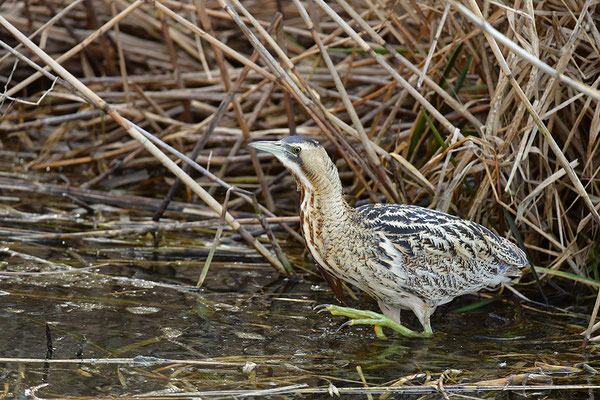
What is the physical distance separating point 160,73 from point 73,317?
12.5 feet

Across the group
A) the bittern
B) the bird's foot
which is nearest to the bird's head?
the bittern

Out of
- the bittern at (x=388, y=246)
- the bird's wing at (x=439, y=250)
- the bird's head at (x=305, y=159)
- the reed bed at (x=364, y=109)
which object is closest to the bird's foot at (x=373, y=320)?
the bittern at (x=388, y=246)

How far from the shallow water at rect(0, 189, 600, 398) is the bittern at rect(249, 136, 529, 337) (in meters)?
0.21

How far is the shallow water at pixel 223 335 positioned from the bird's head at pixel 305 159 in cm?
68

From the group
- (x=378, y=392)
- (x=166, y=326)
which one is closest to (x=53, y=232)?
(x=166, y=326)

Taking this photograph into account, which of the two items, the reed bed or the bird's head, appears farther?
the reed bed

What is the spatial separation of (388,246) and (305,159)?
0.56 m

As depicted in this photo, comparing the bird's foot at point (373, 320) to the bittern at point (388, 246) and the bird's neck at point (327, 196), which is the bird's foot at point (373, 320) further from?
the bird's neck at point (327, 196)

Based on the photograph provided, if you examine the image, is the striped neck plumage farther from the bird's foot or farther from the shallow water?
the shallow water

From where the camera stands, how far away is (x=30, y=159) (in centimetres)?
638

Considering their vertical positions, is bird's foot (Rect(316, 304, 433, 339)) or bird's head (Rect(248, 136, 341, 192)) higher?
bird's head (Rect(248, 136, 341, 192))

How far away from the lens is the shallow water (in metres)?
2.90

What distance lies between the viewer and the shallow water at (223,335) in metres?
2.90

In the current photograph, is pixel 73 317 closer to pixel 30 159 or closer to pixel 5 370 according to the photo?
Result: pixel 5 370
